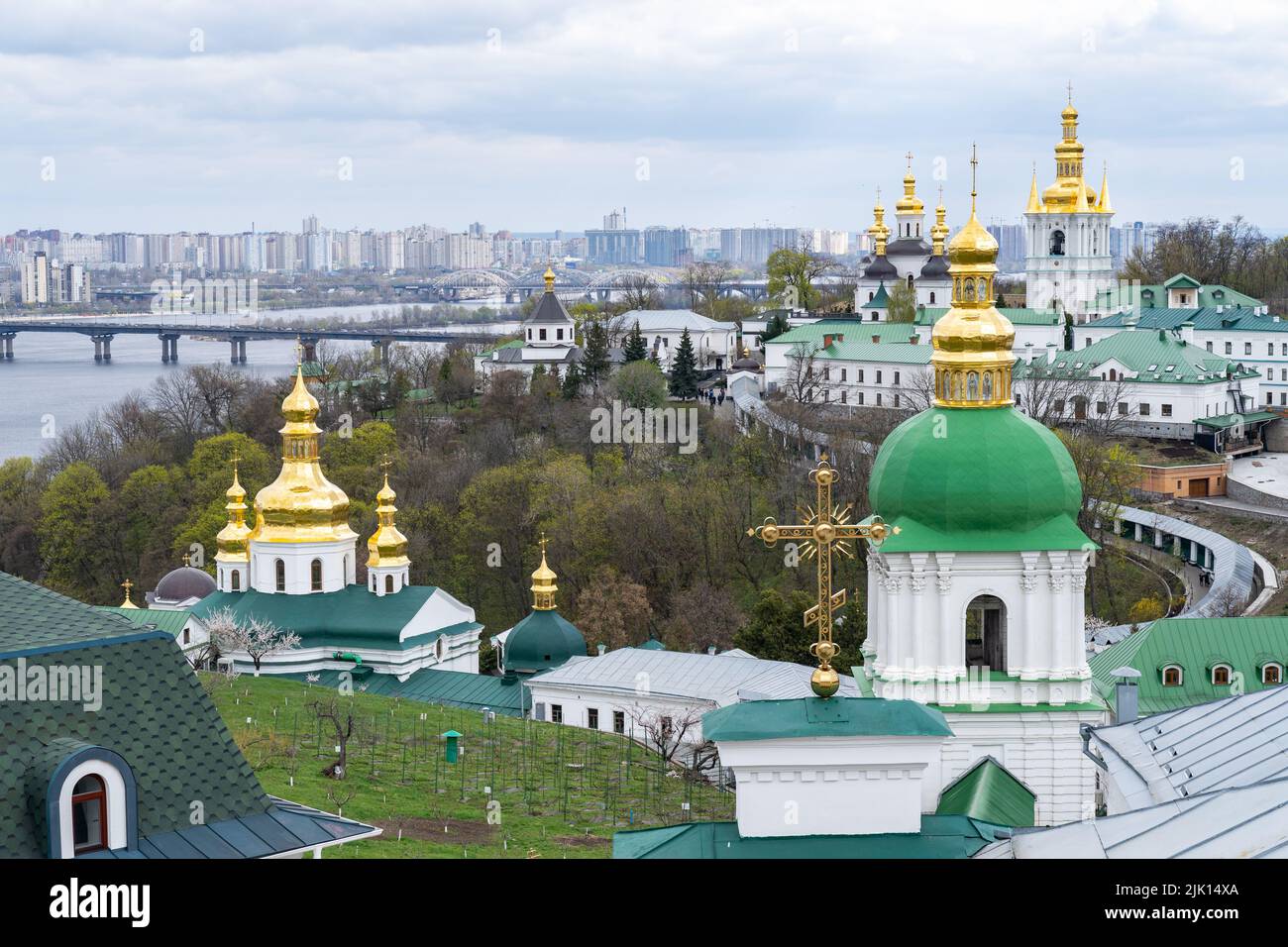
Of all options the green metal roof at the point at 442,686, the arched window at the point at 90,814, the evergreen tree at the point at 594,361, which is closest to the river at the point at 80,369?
the evergreen tree at the point at 594,361

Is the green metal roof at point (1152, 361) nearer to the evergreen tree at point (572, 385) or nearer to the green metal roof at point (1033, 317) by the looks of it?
the green metal roof at point (1033, 317)

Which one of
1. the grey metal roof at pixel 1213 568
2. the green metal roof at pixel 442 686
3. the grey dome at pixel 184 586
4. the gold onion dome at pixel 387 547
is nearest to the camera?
the green metal roof at pixel 442 686

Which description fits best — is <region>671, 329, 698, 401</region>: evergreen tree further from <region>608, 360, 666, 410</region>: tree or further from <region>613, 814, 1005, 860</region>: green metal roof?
<region>613, 814, 1005, 860</region>: green metal roof

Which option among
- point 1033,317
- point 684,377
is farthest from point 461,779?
point 1033,317

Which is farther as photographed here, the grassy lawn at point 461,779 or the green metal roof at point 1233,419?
the green metal roof at point 1233,419

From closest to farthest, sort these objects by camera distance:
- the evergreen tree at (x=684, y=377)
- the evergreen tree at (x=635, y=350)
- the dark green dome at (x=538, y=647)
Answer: the dark green dome at (x=538, y=647), the evergreen tree at (x=684, y=377), the evergreen tree at (x=635, y=350)

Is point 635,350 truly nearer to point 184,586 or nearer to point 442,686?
point 184,586

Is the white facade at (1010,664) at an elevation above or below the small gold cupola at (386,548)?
above

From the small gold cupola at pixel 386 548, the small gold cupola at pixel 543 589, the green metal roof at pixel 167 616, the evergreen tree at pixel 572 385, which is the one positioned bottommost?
the green metal roof at pixel 167 616
